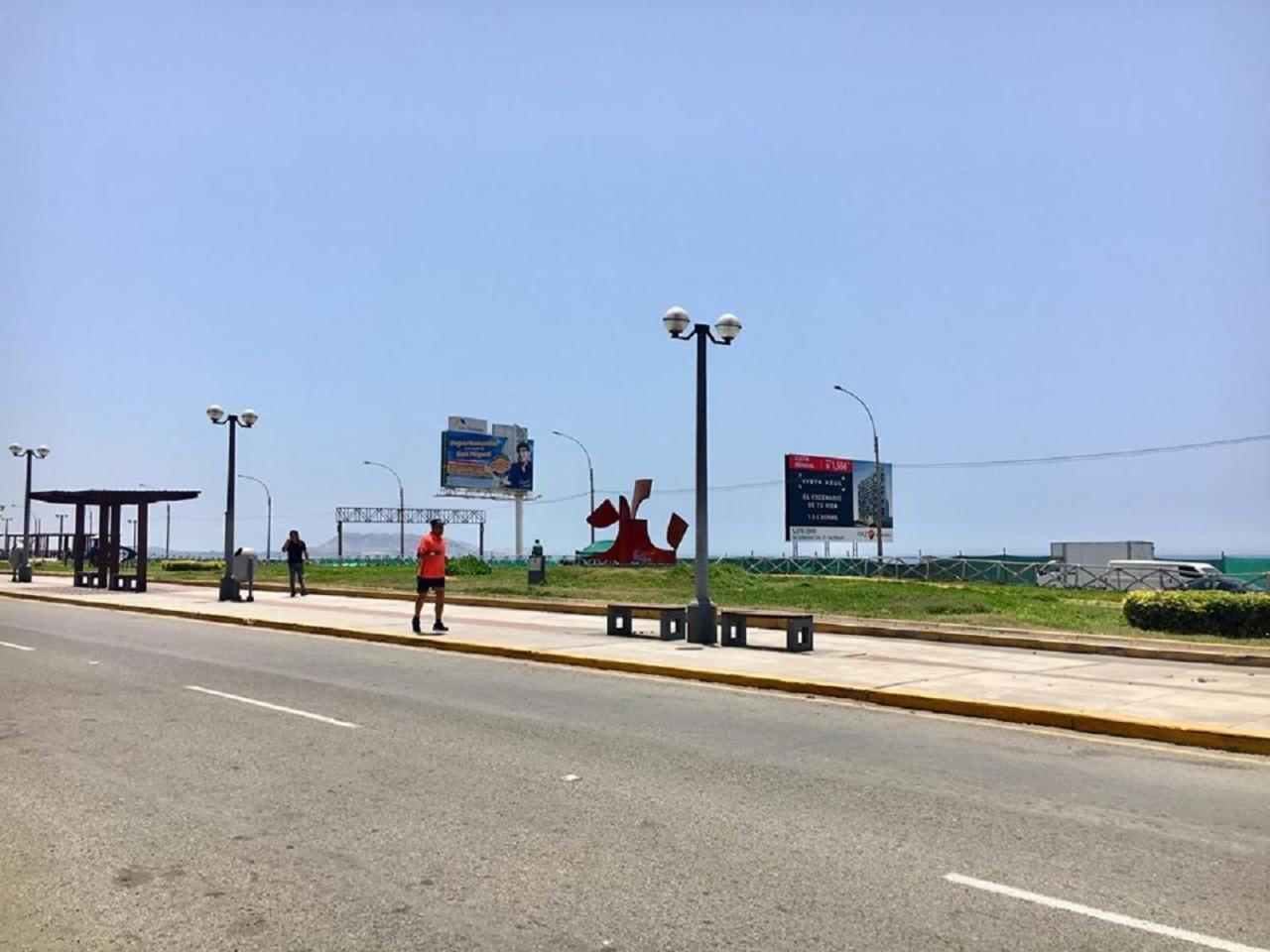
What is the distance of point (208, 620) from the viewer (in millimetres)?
21875

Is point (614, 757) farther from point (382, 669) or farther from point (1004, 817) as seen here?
point (382, 669)

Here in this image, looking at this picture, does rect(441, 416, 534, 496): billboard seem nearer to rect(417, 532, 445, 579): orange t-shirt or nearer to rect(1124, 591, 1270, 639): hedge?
rect(417, 532, 445, 579): orange t-shirt

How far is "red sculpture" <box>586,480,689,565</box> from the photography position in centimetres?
5362

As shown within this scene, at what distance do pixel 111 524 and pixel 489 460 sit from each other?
56.0m

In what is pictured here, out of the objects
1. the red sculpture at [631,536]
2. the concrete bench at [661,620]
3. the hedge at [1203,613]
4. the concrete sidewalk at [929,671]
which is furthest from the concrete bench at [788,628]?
the red sculpture at [631,536]

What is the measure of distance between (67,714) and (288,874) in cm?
585

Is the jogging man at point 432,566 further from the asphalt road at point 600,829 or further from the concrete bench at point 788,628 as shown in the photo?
the asphalt road at point 600,829

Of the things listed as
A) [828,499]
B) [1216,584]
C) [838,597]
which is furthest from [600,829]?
[828,499]

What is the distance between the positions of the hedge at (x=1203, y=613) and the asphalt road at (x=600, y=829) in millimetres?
10763

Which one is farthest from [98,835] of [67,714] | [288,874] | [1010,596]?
[1010,596]

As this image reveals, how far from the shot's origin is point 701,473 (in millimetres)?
17609

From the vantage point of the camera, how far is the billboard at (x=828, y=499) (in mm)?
66375

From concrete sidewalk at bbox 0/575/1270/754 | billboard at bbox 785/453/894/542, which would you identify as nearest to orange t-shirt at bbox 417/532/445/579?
concrete sidewalk at bbox 0/575/1270/754

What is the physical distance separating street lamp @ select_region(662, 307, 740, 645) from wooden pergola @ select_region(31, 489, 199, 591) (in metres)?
18.8
